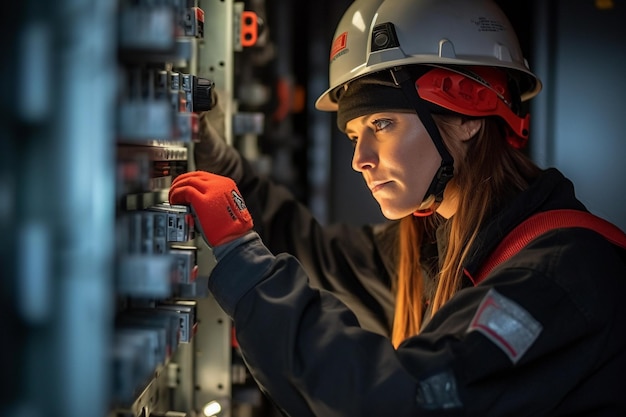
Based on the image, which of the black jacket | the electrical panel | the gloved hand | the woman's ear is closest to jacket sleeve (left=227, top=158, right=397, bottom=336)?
the gloved hand

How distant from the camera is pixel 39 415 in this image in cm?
110

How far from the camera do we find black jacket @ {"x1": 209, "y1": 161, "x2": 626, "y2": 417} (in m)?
1.49

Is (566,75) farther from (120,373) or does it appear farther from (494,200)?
(120,373)

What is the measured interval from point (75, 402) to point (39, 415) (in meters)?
0.06

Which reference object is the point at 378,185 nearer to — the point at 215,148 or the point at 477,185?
the point at 477,185

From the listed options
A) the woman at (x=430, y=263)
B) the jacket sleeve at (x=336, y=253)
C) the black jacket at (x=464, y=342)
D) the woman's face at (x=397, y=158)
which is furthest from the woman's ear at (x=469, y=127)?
the jacket sleeve at (x=336, y=253)

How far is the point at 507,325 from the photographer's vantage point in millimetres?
1507

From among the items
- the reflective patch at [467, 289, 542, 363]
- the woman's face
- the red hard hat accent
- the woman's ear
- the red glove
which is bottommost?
the reflective patch at [467, 289, 542, 363]

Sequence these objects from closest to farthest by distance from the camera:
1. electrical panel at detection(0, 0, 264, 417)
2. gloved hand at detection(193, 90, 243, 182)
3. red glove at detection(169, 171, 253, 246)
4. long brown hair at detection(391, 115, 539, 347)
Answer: electrical panel at detection(0, 0, 264, 417), red glove at detection(169, 171, 253, 246), long brown hair at detection(391, 115, 539, 347), gloved hand at detection(193, 90, 243, 182)

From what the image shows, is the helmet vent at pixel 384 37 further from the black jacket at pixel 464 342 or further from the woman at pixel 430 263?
the black jacket at pixel 464 342

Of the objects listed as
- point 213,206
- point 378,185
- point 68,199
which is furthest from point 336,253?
point 68,199

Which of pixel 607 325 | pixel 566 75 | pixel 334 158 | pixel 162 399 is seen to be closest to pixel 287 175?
pixel 334 158

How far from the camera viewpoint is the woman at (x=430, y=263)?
1.52 metres

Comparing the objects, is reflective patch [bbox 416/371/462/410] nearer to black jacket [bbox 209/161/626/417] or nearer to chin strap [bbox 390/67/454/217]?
black jacket [bbox 209/161/626/417]
